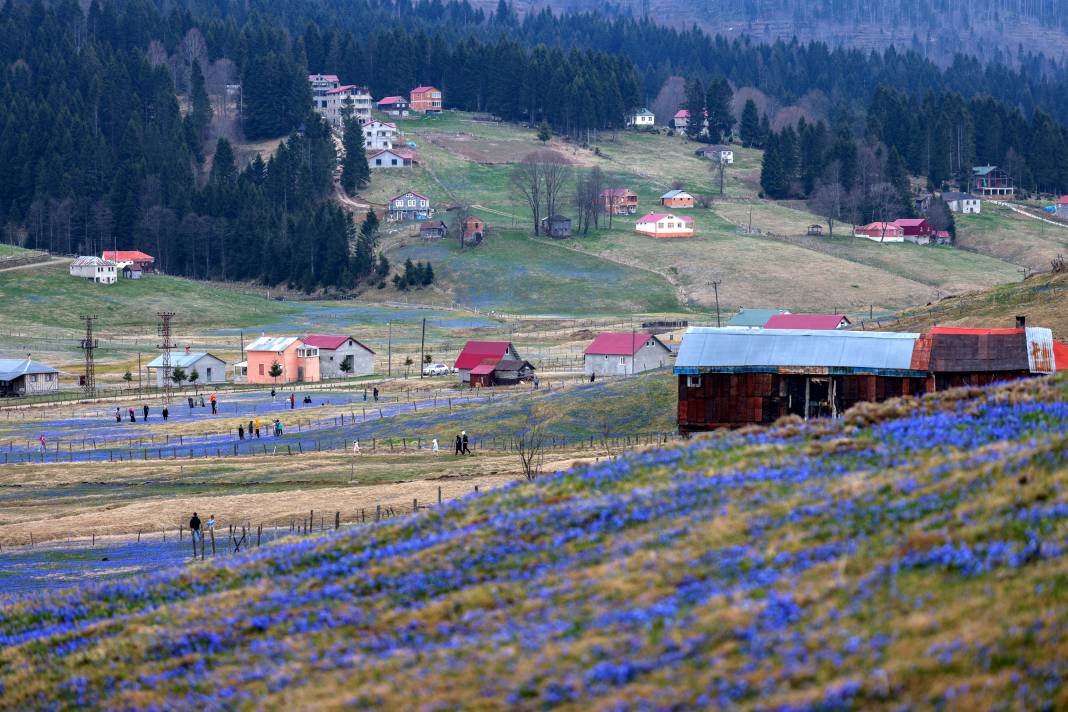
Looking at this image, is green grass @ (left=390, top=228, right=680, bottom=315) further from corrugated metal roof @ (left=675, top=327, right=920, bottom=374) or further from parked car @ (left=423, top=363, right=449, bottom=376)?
corrugated metal roof @ (left=675, top=327, right=920, bottom=374)

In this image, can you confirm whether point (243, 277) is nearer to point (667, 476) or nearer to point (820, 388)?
point (820, 388)

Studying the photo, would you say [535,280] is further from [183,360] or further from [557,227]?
[183,360]

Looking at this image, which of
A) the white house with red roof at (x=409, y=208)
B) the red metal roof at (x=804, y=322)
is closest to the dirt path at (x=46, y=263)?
the white house with red roof at (x=409, y=208)

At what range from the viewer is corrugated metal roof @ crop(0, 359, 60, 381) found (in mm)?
95938

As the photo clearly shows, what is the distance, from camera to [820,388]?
50.1 m

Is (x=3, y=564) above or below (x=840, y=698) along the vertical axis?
below

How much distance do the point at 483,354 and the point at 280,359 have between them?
17588 millimetres

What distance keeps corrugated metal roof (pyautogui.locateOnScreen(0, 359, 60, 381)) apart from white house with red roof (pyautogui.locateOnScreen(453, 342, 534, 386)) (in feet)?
102

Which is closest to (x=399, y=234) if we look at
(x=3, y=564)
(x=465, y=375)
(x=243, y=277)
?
(x=243, y=277)

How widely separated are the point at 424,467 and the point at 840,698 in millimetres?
40735

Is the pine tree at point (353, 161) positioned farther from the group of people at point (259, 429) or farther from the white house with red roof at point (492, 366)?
the group of people at point (259, 429)

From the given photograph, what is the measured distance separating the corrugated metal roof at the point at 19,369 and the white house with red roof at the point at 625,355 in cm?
3969

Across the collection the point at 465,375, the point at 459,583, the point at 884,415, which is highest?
the point at 884,415

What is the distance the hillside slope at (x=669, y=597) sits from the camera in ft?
48.4
